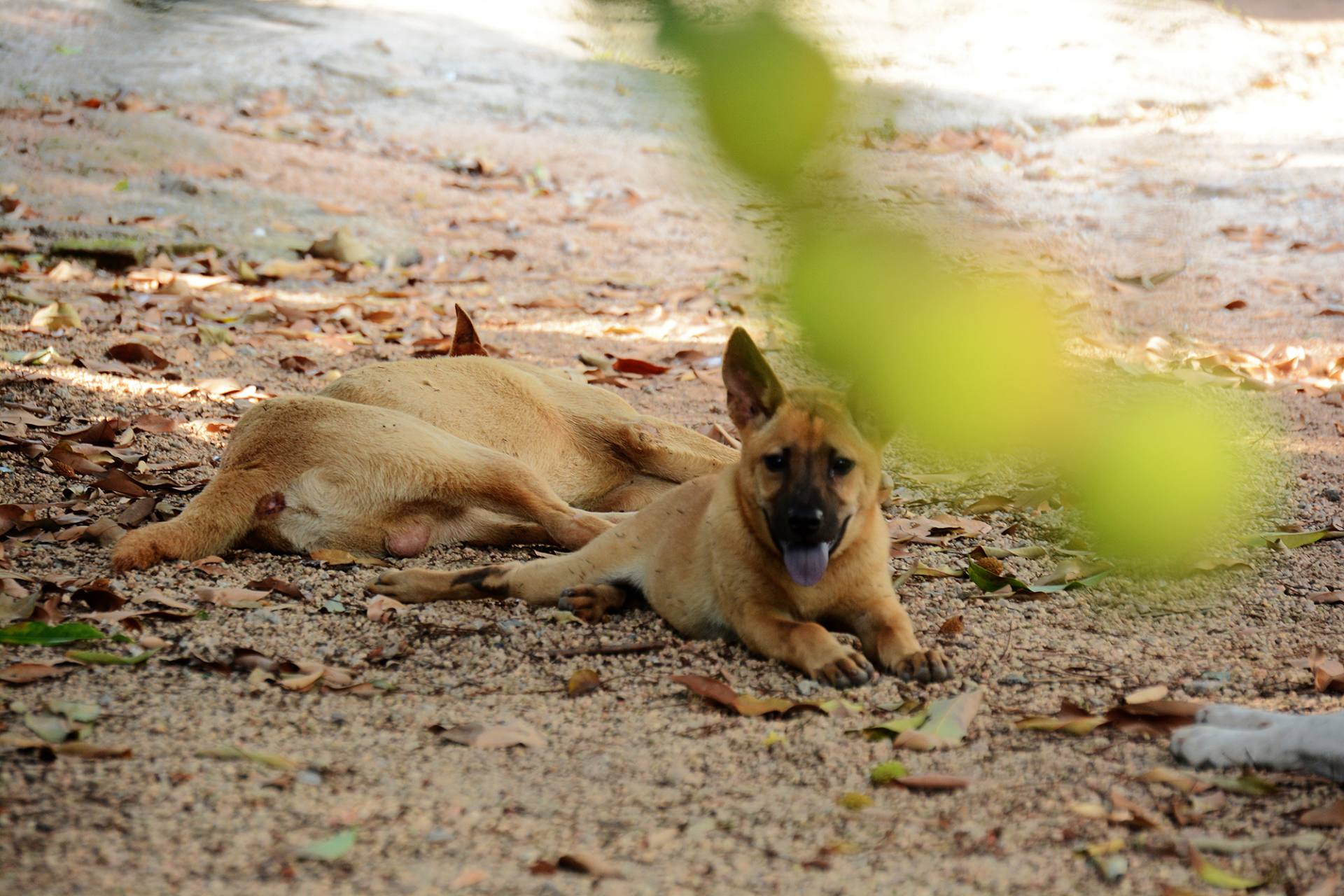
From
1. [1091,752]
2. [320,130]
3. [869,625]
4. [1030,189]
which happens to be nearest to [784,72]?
[1030,189]

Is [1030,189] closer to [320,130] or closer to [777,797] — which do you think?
[777,797]

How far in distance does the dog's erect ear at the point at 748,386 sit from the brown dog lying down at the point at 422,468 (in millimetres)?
1061

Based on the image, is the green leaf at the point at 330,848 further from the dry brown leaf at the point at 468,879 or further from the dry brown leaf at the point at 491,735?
the dry brown leaf at the point at 491,735

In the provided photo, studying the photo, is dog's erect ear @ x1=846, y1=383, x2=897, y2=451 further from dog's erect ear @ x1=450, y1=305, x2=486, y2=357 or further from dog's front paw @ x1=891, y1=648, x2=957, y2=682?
dog's erect ear @ x1=450, y1=305, x2=486, y2=357

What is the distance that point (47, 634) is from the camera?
10.2 ft

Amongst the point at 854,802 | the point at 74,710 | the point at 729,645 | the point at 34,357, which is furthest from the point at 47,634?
the point at 34,357

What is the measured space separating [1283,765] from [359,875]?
72.1 inches

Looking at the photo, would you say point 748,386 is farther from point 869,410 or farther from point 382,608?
point 869,410

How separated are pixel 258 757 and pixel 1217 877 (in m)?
1.75

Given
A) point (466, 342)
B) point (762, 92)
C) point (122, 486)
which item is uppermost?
point (762, 92)

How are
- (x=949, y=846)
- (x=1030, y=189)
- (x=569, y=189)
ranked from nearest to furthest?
(x=1030, y=189) < (x=949, y=846) < (x=569, y=189)

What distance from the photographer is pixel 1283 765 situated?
259 cm

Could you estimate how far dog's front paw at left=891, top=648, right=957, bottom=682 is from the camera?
3.13 meters

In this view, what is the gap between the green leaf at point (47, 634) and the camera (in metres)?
3.09
